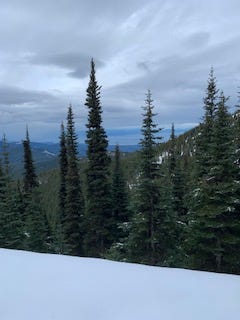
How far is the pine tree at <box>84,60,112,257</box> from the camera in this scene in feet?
97.7

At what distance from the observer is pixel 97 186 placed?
29984 mm

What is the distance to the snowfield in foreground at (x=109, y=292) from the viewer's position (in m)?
4.87

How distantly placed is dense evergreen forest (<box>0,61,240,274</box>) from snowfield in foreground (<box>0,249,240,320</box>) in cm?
1153

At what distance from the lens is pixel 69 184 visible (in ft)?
112

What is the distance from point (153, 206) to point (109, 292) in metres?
17.2

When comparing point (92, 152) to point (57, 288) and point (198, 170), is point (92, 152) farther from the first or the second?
point (57, 288)

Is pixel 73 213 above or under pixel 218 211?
under

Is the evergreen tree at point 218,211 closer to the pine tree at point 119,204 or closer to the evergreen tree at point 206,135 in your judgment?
the evergreen tree at point 206,135

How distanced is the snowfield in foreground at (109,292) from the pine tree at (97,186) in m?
22.8

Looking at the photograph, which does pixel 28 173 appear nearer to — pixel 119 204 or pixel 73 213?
pixel 73 213

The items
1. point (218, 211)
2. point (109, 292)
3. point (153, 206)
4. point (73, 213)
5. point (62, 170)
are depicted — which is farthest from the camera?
point (62, 170)

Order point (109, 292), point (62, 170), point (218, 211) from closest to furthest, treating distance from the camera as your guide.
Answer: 1. point (109, 292)
2. point (218, 211)
3. point (62, 170)

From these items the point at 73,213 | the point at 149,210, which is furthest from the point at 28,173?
the point at 149,210

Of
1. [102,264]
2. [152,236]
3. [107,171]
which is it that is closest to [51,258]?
[102,264]
